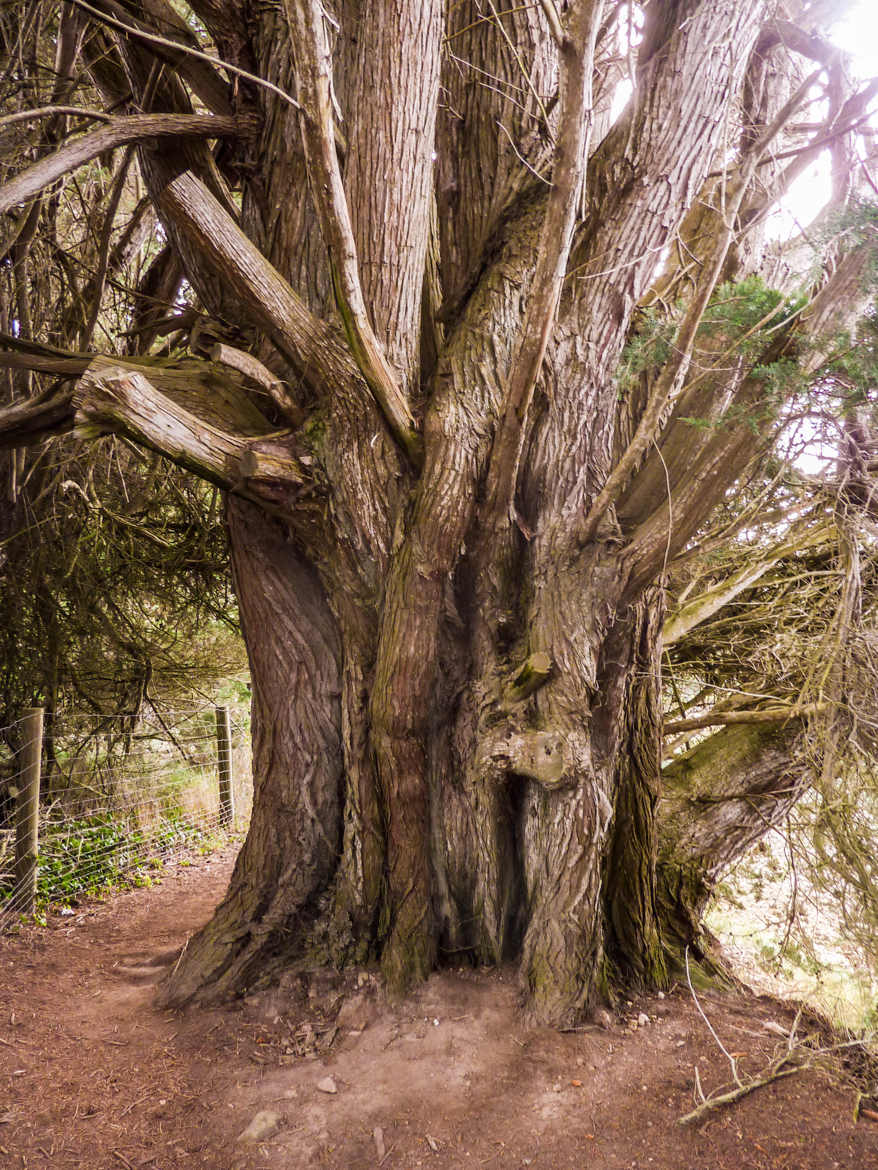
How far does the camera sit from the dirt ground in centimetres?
258

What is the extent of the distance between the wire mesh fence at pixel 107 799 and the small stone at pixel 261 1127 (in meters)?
2.88

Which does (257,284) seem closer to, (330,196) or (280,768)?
(330,196)

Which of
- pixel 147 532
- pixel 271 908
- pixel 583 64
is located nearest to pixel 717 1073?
pixel 271 908

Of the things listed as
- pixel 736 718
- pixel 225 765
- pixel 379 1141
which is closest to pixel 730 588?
pixel 736 718

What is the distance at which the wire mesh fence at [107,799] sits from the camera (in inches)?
199

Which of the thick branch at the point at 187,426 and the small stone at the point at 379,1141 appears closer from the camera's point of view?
the small stone at the point at 379,1141

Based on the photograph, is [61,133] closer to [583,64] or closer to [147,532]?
[147,532]

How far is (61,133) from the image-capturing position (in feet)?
15.1

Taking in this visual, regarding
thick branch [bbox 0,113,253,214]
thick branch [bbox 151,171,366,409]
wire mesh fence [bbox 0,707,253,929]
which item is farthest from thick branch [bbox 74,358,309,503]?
wire mesh fence [bbox 0,707,253,929]

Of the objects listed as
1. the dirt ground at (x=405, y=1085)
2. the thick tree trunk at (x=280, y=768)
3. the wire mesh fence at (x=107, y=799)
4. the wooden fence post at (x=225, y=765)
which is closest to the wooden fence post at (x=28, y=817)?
the wire mesh fence at (x=107, y=799)

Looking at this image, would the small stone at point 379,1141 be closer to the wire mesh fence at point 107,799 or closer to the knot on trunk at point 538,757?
the knot on trunk at point 538,757

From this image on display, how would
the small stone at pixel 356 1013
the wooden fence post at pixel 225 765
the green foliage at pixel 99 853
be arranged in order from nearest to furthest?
1. the small stone at pixel 356 1013
2. the green foliage at pixel 99 853
3. the wooden fence post at pixel 225 765

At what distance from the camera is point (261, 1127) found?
2.77 m

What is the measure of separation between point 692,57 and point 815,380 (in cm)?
162
